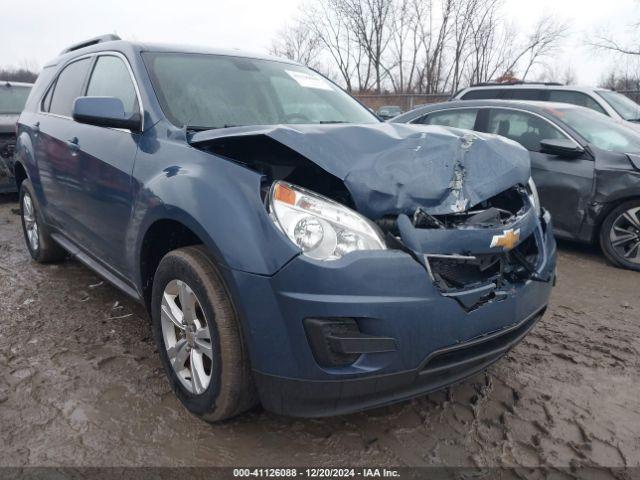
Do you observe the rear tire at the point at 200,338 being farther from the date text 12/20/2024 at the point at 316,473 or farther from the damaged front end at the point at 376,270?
the date text 12/20/2024 at the point at 316,473

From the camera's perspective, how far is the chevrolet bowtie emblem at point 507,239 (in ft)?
6.54

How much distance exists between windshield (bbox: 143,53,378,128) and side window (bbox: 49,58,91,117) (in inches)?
40.2

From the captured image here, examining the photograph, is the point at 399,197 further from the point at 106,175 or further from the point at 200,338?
the point at 106,175

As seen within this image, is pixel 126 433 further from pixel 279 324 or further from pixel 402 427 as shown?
pixel 402 427

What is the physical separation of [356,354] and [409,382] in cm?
24

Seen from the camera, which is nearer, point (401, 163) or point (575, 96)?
Answer: point (401, 163)

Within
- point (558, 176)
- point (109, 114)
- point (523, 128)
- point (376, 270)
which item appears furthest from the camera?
point (523, 128)

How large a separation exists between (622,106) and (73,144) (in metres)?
8.11

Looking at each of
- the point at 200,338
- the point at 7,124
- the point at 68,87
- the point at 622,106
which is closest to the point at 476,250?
the point at 200,338

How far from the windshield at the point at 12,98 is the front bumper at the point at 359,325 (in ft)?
25.3

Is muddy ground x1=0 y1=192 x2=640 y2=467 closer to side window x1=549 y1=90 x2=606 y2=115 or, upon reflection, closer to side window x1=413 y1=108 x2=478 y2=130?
side window x1=413 y1=108 x2=478 y2=130

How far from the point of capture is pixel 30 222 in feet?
14.9

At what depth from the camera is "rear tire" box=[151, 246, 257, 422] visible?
191cm

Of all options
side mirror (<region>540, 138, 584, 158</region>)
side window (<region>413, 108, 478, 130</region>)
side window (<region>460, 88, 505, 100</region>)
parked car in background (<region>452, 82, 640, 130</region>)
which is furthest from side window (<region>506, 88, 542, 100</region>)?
→ side mirror (<region>540, 138, 584, 158</region>)
